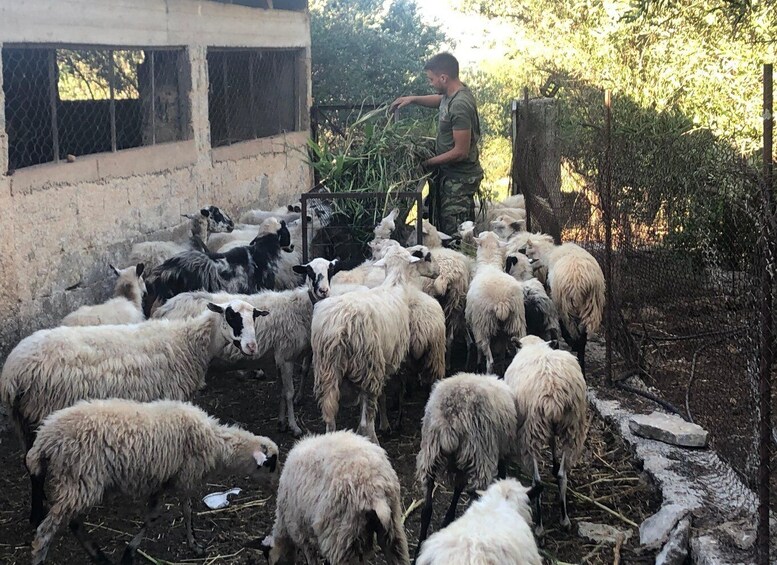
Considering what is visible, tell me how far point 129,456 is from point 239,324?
156 centimetres

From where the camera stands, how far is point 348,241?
8125 millimetres

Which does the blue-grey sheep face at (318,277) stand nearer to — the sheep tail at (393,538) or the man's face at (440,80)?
the sheep tail at (393,538)

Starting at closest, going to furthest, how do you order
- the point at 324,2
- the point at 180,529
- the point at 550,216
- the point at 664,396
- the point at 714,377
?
the point at 180,529
the point at 714,377
the point at 664,396
the point at 550,216
the point at 324,2

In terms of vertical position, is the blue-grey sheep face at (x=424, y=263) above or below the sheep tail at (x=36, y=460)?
above

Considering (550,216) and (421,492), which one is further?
(550,216)

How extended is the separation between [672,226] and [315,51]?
1110cm

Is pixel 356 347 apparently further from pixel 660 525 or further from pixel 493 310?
pixel 660 525

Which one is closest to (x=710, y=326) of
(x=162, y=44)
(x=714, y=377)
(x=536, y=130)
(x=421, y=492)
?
(x=714, y=377)

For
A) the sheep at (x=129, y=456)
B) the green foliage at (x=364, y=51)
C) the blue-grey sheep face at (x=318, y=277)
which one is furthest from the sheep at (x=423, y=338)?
the green foliage at (x=364, y=51)

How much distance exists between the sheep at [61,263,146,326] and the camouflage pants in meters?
3.29

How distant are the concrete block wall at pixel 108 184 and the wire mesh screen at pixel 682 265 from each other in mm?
4259

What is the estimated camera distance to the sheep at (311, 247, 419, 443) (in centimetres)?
560

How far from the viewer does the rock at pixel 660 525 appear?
4.43 metres

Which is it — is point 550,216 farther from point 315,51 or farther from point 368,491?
point 315,51
